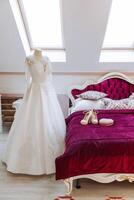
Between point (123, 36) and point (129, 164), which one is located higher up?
point (123, 36)

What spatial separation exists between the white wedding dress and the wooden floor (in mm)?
106


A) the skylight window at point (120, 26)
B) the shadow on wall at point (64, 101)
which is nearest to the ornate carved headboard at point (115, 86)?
the shadow on wall at point (64, 101)

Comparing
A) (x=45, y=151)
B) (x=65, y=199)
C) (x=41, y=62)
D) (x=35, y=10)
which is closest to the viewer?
(x=65, y=199)

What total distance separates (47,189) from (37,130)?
67 centimetres

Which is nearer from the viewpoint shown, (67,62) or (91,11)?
(91,11)

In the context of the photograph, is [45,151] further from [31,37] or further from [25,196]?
[31,37]

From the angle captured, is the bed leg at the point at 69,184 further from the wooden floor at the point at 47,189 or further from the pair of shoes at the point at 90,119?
the pair of shoes at the point at 90,119

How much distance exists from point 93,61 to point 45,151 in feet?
6.36

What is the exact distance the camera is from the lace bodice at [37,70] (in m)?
3.34

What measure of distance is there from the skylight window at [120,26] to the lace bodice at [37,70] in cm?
140

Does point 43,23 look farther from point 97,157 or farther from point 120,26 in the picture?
point 97,157

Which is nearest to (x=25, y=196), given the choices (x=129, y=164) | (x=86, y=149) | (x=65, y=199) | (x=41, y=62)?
(x=65, y=199)

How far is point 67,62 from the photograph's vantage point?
455cm

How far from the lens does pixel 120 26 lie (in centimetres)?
433
